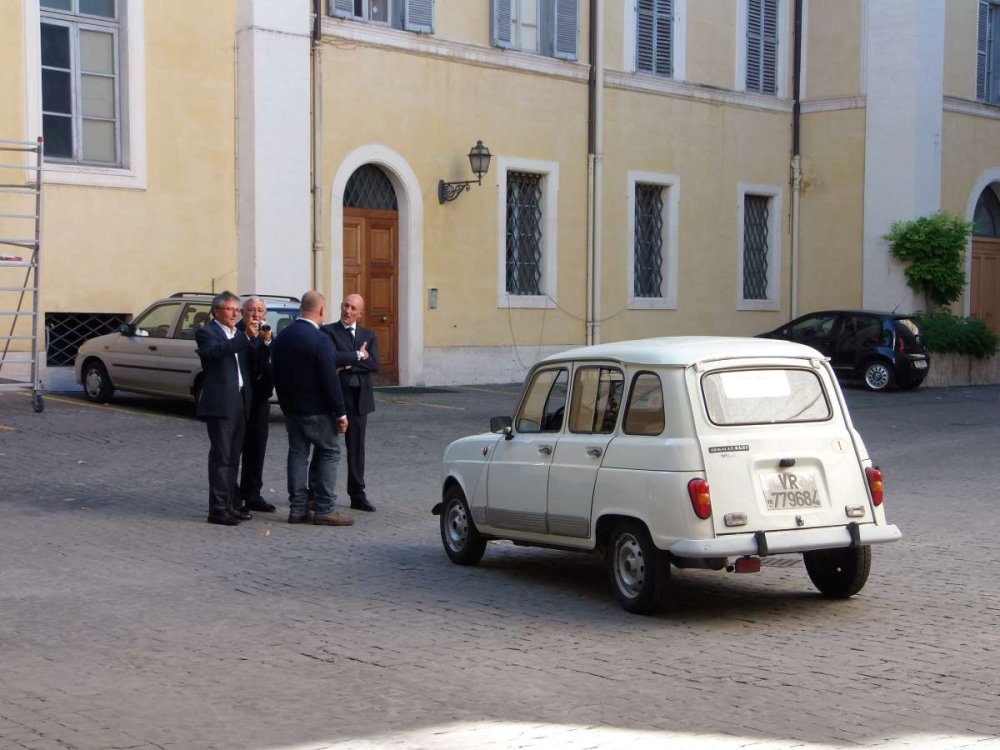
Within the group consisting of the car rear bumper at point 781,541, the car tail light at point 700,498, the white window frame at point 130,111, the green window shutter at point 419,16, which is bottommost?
the car rear bumper at point 781,541

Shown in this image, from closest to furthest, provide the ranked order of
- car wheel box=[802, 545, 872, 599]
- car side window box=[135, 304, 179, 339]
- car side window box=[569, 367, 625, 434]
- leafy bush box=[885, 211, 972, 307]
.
Result: car wheel box=[802, 545, 872, 599] < car side window box=[569, 367, 625, 434] < car side window box=[135, 304, 179, 339] < leafy bush box=[885, 211, 972, 307]

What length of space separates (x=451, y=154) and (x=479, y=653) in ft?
57.6

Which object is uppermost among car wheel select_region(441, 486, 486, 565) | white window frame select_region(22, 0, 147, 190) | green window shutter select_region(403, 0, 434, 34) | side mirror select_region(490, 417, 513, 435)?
green window shutter select_region(403, 0, 434, 34)

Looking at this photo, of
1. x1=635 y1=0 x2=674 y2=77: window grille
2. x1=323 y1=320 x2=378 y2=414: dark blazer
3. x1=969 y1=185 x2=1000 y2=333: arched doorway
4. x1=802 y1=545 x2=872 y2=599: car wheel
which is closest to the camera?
x1=802 y1=545 x2=872 y2=599: car wheel

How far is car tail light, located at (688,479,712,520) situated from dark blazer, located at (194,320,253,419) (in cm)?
484

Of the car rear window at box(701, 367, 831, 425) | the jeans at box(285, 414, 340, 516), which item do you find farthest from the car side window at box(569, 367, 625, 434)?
the jeans at box(285, 414, 340, 516)

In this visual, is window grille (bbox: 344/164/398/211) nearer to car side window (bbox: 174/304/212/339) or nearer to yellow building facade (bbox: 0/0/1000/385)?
yellow building facade (bbox: 0/0/1000/385)

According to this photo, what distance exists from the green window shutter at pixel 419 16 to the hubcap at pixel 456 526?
580 inches

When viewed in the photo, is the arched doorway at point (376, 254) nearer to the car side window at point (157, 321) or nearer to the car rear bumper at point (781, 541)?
the car side window at point (157, 321)

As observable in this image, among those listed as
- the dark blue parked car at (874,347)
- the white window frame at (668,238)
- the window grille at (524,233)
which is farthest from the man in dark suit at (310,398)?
the white window frame at (668,238)

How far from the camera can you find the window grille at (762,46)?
29.4 m

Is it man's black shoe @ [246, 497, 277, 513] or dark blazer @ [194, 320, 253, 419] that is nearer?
dark blazer @ [194, 320, 253, 419]

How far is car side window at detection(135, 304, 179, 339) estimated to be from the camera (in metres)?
18.3

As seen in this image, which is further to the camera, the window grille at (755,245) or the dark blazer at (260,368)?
the window grille at (755,245)
